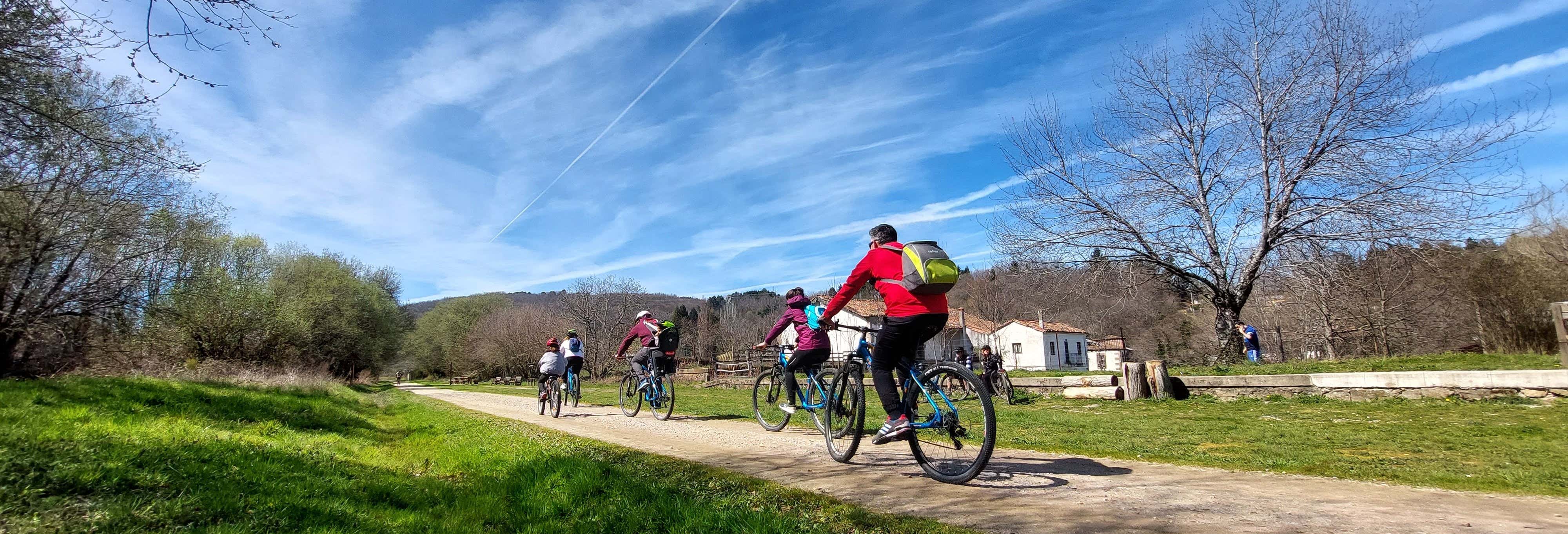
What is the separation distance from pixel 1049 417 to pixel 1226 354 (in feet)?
33.0

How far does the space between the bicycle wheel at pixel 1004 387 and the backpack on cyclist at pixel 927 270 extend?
984 centimetres

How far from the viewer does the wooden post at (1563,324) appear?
34.3ft

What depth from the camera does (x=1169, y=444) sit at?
6.23 meters

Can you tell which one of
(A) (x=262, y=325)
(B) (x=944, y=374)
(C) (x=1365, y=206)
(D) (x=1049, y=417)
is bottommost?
(D) (x=1049, y=417)

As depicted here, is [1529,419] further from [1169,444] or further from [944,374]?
[944,374]

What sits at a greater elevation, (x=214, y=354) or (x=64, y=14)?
(x=64, y=14)

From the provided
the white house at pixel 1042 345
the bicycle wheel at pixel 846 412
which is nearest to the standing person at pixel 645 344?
the bicycle wheel at pixel 846 412

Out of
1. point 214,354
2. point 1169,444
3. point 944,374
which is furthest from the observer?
point 214,354

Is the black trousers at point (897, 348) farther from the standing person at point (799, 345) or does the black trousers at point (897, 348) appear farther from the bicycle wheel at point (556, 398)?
the bicycle wheel at point (556, 398)

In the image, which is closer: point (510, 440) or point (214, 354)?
point (510, 440)

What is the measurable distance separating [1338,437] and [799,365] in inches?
212

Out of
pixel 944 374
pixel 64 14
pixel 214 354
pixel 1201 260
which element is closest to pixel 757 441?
pixel 944 374

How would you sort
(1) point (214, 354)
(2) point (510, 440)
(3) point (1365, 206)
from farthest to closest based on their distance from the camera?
(1) point (214, 354), (3) point (1365, 206), (2) point (510, 440)

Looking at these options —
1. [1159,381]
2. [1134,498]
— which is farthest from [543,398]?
[1159,381]
